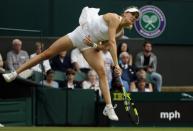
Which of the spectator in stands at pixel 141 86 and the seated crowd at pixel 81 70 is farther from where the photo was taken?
the spectator in stands at pixel 141 86

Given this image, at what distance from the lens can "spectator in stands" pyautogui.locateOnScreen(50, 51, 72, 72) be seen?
1745cm

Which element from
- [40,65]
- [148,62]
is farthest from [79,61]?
[148,62]

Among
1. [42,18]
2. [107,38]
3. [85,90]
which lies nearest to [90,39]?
[107,38]

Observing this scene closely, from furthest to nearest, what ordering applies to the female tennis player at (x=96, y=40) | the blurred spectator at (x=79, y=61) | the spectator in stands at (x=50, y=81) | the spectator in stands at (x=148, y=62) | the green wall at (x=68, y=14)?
the green wall at (x=68, y=14)
the spectator in stands at (x=148, y=62)
the blurred spectator at (x=79, y=61)
the spectator in stands at (x=50, y=81)
the female tennis player at (x=96, y=40)

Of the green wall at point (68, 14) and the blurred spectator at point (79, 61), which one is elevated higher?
the green wall at point (68, 14)

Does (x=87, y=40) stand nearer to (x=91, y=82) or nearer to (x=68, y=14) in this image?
(x=91, y=82)

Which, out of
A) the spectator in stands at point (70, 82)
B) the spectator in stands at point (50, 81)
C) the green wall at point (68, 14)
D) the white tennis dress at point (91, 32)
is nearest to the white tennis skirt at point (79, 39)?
the white tennis dress at point (91, 32)

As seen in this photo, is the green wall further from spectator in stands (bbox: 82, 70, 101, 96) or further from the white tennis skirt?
the white tennis skirt

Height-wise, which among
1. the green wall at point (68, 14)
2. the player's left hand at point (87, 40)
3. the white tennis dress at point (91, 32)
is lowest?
the player's left hand at point (87, 40)

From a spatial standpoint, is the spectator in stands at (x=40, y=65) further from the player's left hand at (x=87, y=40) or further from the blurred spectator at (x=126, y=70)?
the player's left hand at (x=87, y=40)

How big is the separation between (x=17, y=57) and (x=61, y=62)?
1219 mm

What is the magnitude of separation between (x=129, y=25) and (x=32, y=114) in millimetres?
3950

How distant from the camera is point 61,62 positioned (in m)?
17.6

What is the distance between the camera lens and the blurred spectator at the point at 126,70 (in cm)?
1753
